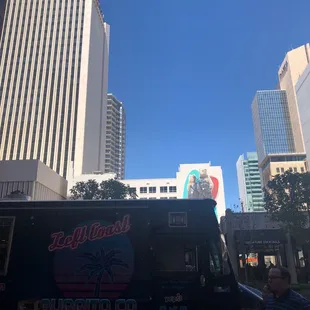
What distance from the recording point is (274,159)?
121500mm

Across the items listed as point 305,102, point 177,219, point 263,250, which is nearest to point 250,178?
point 305,102

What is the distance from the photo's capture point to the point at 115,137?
157m

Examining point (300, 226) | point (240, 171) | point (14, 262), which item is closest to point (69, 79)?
point (300, 226)

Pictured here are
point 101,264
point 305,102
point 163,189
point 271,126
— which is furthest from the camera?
point 271,126

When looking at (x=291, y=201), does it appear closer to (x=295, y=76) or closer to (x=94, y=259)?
(x=94, y=259)

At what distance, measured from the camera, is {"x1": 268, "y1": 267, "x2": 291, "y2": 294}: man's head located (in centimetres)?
346

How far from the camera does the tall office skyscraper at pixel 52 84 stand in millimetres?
83938

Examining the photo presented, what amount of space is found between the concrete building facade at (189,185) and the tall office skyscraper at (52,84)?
17933 mm

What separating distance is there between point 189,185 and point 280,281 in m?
110

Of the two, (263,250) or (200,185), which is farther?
(200,185)

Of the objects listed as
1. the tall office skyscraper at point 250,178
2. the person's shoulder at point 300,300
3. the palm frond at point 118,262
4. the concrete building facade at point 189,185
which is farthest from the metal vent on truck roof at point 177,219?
the tall office skyscraper at point 250,178

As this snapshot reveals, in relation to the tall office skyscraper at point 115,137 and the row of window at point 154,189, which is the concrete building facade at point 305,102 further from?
the tall office skyscraper at point 115,137

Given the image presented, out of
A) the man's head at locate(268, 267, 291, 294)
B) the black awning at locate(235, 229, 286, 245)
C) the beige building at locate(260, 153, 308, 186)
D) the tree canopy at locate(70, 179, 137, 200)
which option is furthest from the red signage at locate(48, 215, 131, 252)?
the beige building at locate(260, 153, 308, 186)

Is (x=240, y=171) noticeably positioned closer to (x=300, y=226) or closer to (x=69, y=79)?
(x=69, y=79)
